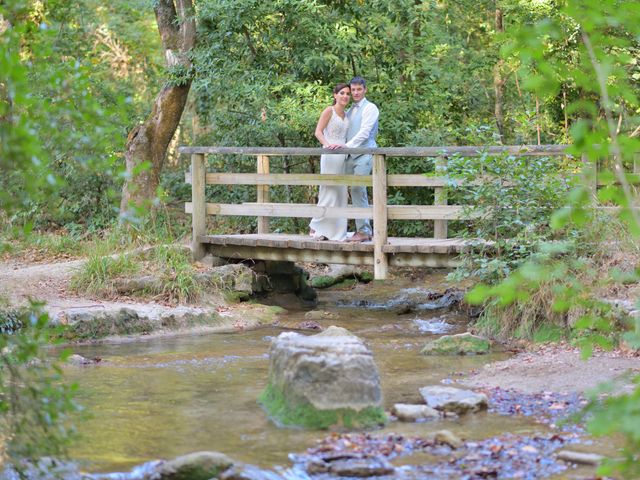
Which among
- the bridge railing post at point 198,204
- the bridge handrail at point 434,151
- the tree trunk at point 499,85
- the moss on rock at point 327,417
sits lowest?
the moss on rock at point 327,417

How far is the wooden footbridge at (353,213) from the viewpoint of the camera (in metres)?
11.0

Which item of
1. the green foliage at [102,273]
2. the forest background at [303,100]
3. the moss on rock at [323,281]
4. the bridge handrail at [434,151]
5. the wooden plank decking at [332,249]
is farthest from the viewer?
the moss on rock at [323,281]

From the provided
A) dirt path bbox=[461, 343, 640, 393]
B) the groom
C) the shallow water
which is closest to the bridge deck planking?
the groom

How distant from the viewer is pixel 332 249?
11758 mm

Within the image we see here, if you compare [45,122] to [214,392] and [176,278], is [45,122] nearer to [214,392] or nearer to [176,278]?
[214,392]

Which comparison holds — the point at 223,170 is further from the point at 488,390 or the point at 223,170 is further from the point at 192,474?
the point at 192,474

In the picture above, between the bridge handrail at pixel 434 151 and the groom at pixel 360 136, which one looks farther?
the groom at pixel 360 136

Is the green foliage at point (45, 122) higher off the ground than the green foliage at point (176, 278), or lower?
higher

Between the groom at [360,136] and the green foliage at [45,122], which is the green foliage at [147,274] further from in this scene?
the green foliage at [45,122]

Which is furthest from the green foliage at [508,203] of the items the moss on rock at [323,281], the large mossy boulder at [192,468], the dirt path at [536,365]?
the large mossy boulder at [192,468]

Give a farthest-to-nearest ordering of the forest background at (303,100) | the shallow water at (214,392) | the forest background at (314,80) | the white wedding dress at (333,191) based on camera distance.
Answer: the forest background at (314,80)
the white wedding dress at (333,191)
the shallow water at (214,392)
the forest background at (303,100)

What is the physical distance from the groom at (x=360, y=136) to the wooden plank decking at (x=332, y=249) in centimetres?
29

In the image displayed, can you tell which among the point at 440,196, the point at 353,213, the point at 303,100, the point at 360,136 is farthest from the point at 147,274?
the point at 303,100

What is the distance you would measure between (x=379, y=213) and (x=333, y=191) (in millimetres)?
839
